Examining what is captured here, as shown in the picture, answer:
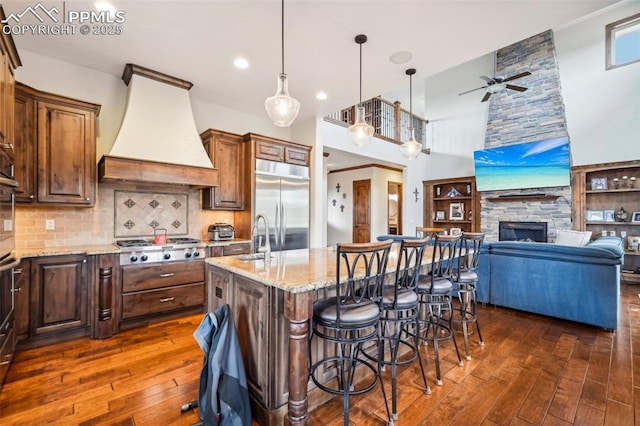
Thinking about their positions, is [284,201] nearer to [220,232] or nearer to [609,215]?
Result: [220,232]

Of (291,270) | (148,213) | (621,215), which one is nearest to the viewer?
(291,270)

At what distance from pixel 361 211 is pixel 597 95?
571 cm

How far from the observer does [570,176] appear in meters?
6.00

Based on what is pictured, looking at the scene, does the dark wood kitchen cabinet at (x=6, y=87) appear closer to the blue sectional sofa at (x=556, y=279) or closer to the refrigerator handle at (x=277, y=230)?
the refrigerator handle at (x=277, y=230)

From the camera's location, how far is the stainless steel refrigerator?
4.25 meters

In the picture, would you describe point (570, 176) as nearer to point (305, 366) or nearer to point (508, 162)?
point (508, 162)

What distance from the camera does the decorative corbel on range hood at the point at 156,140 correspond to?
3.16 metres

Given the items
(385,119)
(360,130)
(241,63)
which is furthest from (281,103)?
(385,119)

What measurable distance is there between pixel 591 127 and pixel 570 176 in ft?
3.48

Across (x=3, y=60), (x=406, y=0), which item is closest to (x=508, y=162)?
(x=406, y=0)

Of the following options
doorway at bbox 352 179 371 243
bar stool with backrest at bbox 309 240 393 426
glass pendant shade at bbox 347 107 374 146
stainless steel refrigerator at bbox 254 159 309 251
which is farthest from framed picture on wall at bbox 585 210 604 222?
bar stool with backrest at bbox 309 240 393 426

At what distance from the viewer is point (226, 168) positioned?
418cm

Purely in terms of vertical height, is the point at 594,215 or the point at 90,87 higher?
the point at 90,87

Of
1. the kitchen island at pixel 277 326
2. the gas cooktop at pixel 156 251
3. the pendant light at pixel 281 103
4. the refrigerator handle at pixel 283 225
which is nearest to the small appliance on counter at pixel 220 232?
the gas cooktop at pixel 156 251
